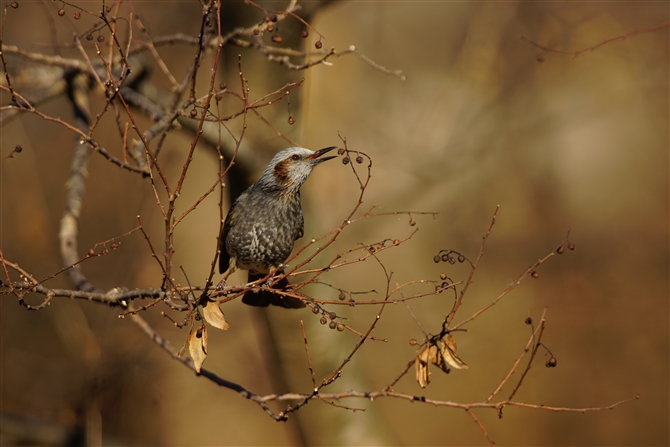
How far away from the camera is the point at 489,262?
1267 centimetres

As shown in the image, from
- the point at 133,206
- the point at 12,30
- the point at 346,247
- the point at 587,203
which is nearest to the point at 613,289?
the point at 587,203

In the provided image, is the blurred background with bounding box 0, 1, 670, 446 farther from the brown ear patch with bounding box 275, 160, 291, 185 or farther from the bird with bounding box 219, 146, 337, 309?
the brown ear patch with bounding box 275, 160, 291, 185

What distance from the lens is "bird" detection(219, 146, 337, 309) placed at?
15.9 feet

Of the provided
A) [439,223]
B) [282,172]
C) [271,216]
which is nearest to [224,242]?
[271,216]

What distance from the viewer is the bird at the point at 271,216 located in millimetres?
4855

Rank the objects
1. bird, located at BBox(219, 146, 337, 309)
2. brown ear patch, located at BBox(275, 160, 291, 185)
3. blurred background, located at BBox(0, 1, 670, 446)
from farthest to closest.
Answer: blurred background, located at BBox(0, 1, 670, 446) < brown ear patch, located at BBox(275, 160, 291, 185) < bird, located at BBox(219, 146, 337, 309)

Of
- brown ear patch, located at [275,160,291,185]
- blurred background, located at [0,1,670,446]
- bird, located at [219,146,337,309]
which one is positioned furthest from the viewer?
blurred background, located at [0,1,670,446]

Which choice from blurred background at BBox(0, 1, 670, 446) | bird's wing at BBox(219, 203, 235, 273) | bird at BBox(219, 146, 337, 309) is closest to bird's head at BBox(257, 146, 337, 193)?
bird at BBox(219, 146, 337, 309)

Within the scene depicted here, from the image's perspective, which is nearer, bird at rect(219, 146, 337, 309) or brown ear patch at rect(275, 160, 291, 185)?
bird at rect(219, 146, 337, 309)

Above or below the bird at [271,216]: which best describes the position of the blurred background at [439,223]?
above

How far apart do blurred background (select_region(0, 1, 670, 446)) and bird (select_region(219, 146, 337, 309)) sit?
13.0 ft

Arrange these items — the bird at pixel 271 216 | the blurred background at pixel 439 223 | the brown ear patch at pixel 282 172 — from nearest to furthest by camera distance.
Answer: the bird at pixel 271 216, the brown ear patch at pixel 282 172, the blurred background at pixel 439 223

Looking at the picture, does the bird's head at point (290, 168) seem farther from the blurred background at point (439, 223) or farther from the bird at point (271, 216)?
the blurred background at point (439, 223)

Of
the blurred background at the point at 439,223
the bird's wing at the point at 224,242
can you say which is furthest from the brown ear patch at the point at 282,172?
the blurred background at the point at 439,223
